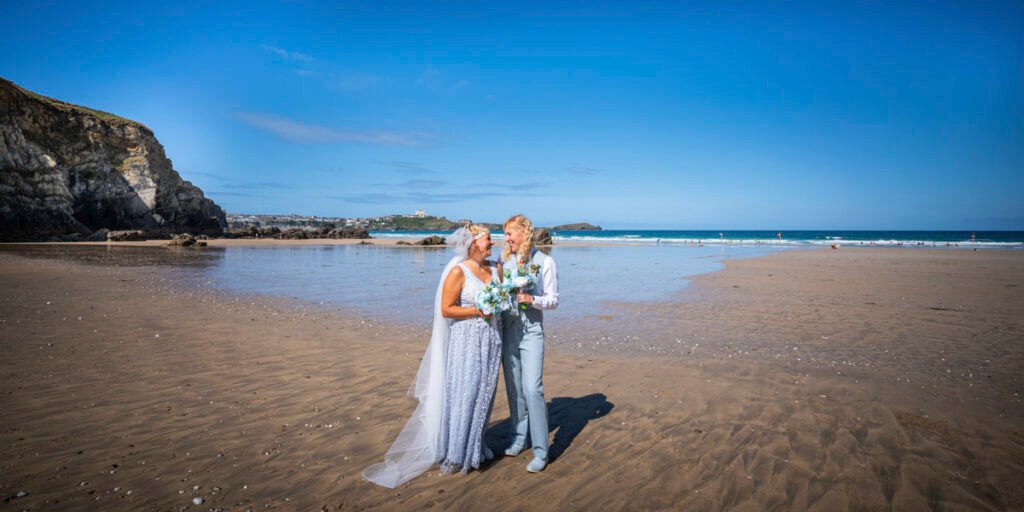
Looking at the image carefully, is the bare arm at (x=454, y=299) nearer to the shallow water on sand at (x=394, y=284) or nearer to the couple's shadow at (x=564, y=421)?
the couple's shadow at (x=564, y=421)

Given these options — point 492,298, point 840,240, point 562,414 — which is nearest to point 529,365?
point 492,298

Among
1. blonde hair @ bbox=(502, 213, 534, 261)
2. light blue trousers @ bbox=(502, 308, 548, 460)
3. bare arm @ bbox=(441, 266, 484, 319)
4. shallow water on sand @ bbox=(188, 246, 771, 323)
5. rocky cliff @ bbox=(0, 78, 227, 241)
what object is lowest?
shallow water on sand @ bbox=(188, 246, 771, 323)

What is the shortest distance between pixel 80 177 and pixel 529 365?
62222 mm

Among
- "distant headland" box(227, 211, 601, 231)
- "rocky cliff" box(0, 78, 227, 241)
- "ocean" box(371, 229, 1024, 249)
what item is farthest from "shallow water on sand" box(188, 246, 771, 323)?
"distant headland" box(227, 211, 601, 231)

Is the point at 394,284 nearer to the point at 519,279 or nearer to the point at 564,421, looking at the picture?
the point at 564,421

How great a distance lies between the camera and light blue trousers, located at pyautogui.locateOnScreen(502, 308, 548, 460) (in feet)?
15.9

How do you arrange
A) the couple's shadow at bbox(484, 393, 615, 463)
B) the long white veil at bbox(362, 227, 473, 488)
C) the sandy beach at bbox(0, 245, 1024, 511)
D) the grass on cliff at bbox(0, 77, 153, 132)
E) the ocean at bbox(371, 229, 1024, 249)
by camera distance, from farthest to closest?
the ocean at bbox(371, 229, 1024, 249)
the grass on cliff at bbox(0, 77, 153, 132)
the couple's shadow at bbox(484, 393, 615, 463)
the long white veil at bbox(362, 227, 473, 488)
the sandy beach at bbox(0, 245, 1024, 511)

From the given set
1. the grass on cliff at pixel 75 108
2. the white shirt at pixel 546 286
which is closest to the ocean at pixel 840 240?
the grass on cliff at pixel 75 108

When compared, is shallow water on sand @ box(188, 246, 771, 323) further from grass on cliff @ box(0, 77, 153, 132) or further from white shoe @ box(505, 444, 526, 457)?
grass on cliff @ box(0, 77, 153, 132)

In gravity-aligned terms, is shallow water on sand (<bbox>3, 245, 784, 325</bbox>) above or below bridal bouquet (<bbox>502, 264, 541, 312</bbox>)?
below

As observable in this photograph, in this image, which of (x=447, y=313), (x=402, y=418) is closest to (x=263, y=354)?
(x=402, y=418)

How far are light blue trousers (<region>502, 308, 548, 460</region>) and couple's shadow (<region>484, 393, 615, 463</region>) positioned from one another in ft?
1.71

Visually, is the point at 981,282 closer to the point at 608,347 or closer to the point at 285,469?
the point at 608,347

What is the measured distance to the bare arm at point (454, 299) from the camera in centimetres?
459
